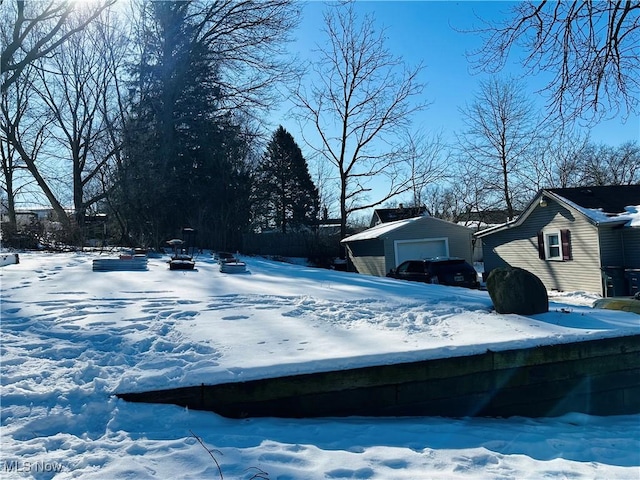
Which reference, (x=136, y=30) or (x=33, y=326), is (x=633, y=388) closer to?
(x=33, y=326)

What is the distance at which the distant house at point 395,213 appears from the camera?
3269 cm

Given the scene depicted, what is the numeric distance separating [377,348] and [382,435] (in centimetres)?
99

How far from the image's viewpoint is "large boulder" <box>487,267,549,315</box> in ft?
18.6

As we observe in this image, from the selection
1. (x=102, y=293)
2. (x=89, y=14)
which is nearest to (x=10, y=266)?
(x=102, y=293)

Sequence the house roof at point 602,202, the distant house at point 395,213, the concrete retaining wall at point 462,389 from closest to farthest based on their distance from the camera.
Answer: the concrete retaining wall at point 462,389 → the house roof at point 602,202 → the distant house at point 395,213

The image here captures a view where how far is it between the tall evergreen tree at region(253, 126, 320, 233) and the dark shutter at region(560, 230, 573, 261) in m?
20.4

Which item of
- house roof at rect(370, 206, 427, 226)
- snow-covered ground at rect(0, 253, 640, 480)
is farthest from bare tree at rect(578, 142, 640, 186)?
snow-covered ground at rect(0, 253, 640, 480)

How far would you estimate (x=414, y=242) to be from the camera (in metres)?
22.1

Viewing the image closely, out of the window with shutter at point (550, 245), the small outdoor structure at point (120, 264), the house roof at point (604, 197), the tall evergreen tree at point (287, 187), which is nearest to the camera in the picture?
the small outdoor structure at point (120, 264)

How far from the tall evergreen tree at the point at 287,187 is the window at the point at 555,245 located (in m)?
19.3

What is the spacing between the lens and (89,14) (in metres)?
13.4

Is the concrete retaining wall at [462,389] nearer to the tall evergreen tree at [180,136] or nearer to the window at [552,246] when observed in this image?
the window at [552,246]

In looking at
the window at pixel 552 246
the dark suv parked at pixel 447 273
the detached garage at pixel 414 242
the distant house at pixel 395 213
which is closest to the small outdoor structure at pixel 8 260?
the dark suv parked at pixel 447 273

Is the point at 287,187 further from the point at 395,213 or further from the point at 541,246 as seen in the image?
the point at 541,246
